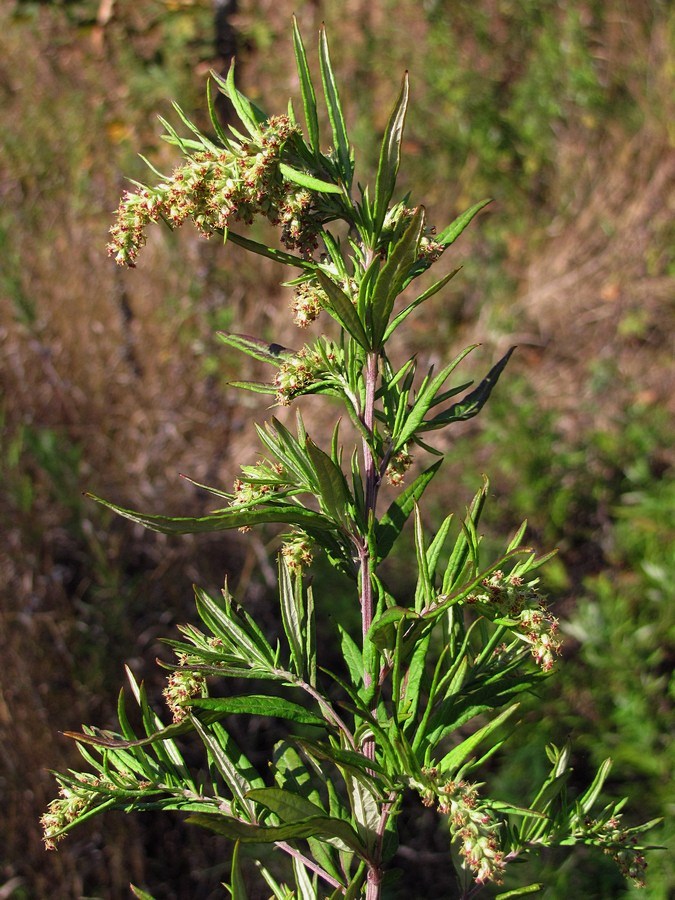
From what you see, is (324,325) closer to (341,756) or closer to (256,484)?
(256,484)

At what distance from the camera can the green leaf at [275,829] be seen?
0.59 meters

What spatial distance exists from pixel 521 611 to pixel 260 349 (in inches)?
15.1

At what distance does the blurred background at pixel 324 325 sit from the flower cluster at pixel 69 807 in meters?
1.06

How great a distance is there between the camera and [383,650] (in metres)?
0.82

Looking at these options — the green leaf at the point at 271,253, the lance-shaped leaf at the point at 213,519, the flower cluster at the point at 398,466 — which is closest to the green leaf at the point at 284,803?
the lance-shaped leaf at the point at 213,519

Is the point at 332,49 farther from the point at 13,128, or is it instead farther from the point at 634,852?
the point at 634,852

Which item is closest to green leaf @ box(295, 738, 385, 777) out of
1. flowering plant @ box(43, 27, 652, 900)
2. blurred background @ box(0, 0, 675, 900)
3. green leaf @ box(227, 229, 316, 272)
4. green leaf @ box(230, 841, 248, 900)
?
flowering plant @ box(43, 27, 652, 900)

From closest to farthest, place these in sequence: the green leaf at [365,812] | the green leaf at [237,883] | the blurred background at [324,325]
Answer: the green leaf at [237,883]
the green leaf at [365,812]
the blurred background at [324,325]

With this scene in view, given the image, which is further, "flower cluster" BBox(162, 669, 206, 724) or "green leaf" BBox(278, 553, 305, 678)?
"green leaf" BBox(278, 553, 305, 678)

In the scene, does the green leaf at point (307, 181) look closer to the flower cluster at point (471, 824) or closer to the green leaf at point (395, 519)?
the green leaf at point (395, 519)

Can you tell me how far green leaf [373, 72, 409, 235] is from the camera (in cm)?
71

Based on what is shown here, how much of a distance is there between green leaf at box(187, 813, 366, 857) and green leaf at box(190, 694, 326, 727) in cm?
9

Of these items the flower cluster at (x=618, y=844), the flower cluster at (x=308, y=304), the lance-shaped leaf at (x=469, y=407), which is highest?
the flower cluster at (x=308, y=304)

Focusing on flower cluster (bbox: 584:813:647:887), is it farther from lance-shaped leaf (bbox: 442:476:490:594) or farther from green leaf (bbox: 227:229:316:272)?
green leaf (bbox: 227:229:316:272)
